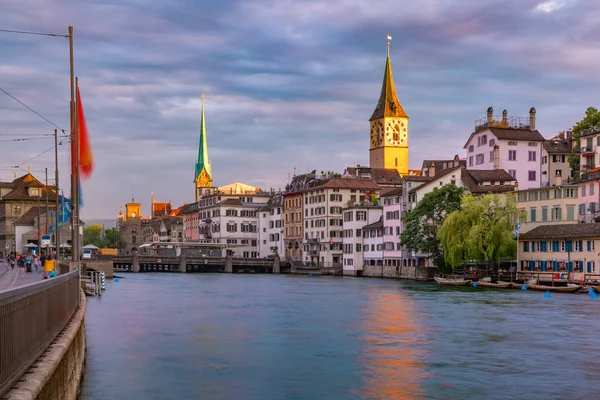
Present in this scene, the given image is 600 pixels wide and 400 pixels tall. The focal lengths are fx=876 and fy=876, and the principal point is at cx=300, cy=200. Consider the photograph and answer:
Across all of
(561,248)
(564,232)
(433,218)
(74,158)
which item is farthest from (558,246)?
(74,158)

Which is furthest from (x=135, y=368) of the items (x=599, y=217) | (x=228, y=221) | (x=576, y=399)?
(x=228, y=221)

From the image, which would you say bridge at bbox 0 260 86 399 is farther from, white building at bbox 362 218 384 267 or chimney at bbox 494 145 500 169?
white building at bbox 362 218 384 267

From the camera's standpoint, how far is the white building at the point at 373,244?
419 feet

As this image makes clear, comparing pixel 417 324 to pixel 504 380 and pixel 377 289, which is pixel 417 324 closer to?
pixel 504 380

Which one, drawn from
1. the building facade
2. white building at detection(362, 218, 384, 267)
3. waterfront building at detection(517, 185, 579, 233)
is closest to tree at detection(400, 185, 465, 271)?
waterfront building at detection(517, 185, 579, 233)

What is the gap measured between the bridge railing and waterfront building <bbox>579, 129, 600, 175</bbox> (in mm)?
88506

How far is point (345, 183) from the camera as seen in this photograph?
5989 inches

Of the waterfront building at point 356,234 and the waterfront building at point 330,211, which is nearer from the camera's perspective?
the waterfront building at point 356,234

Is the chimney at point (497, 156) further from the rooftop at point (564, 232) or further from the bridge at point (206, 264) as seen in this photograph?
the bridge at point (206, 264)

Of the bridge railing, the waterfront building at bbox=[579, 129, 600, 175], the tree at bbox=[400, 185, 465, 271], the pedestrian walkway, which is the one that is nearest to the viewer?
the bridge railing

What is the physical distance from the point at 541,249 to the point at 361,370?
202ft

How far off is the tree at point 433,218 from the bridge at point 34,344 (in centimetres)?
8445

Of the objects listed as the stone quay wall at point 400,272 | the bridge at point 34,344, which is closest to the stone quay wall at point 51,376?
the bridge at point 34,344

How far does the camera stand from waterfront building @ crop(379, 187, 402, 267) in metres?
121
